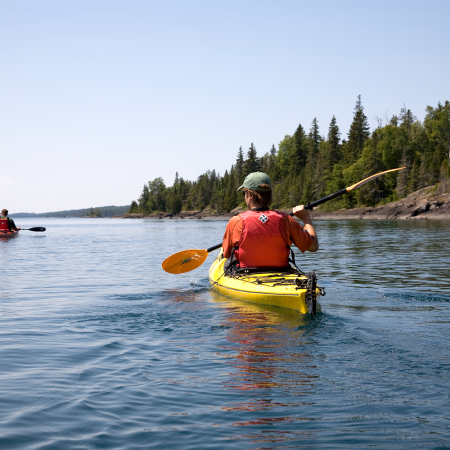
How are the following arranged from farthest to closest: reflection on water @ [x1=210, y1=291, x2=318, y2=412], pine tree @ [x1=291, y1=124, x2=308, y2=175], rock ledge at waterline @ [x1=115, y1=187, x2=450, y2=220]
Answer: pine tree @ [x1=291, y1=124, x2=308, y2=175]
rock ledge at waterline @ [x1=115, y1=187, x2=450, y2=220]
reflection on water @ [x1=210, y1=291, x2=318, y2=412]

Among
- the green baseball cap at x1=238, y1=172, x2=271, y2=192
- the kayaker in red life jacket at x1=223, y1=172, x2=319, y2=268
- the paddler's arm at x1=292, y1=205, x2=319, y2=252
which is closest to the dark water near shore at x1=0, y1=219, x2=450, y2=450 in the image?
the kayaker in red life jacket at x1=223, y1=172, x2=319, y2=268

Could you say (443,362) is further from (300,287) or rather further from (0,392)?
(0,392)

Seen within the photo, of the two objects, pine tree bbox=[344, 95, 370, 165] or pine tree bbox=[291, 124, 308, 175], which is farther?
pine tree bbox=[291, 124, 308, 175]

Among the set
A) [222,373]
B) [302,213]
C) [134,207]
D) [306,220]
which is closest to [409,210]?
[306,220]

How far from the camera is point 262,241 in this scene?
7320mm

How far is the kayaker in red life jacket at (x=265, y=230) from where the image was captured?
23.2ft

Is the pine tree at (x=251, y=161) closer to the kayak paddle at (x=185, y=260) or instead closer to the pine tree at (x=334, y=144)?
the pine tree at (x=334, y=144)

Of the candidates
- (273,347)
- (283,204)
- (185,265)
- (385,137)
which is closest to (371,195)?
(385,137)

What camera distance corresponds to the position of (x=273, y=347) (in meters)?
5.38

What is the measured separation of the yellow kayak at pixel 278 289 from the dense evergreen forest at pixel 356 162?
66.5 m

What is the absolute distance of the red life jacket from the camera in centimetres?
709

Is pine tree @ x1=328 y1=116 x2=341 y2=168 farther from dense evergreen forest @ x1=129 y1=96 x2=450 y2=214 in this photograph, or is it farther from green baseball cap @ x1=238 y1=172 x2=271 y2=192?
green baseball cap @ x1=238 y1=172 x2=271 y2=192

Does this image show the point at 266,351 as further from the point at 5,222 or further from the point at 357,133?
the point at 357,133

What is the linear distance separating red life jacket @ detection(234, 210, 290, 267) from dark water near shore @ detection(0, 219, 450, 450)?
0.78m
